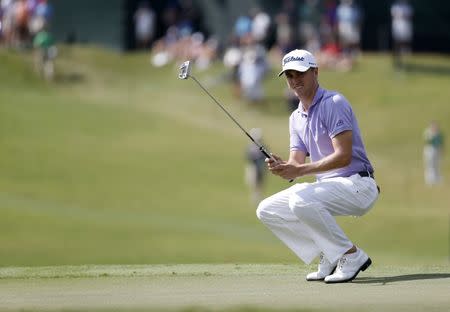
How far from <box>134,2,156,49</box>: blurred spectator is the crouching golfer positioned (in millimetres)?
37470

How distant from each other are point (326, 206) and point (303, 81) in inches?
39.6

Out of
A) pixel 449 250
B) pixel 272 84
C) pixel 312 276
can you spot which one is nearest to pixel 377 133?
pixel 272 84

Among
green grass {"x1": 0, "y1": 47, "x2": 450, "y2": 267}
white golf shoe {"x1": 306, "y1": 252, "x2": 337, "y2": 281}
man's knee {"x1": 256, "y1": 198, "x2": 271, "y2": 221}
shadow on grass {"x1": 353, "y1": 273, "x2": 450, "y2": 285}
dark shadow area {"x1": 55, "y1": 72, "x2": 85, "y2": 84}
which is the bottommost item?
green grass {"x1": 0, "y1": 47, "x2": 450, "y2": 267}

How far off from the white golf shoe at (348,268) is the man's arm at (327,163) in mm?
807

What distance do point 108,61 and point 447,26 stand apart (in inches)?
481

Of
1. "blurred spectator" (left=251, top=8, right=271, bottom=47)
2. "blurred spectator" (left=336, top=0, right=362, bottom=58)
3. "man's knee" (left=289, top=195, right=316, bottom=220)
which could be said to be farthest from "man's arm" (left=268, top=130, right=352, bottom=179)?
"blurred spectator" (left=336, top=0, right=362, bottom=58)

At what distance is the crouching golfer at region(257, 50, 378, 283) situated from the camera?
1072 cm

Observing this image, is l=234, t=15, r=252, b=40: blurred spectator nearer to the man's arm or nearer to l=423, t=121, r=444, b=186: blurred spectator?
l=423, t=121, r=444, b=186: blurred spectator

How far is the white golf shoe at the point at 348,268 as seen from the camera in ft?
36.1

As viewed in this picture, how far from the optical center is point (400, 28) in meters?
46.4

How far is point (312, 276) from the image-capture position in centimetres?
1127

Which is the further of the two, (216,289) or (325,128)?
(325,128)

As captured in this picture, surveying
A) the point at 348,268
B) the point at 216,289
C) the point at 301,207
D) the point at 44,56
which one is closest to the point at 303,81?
the point at 301,207

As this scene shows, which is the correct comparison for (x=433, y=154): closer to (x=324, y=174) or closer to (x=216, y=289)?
(x=324, y=174)
